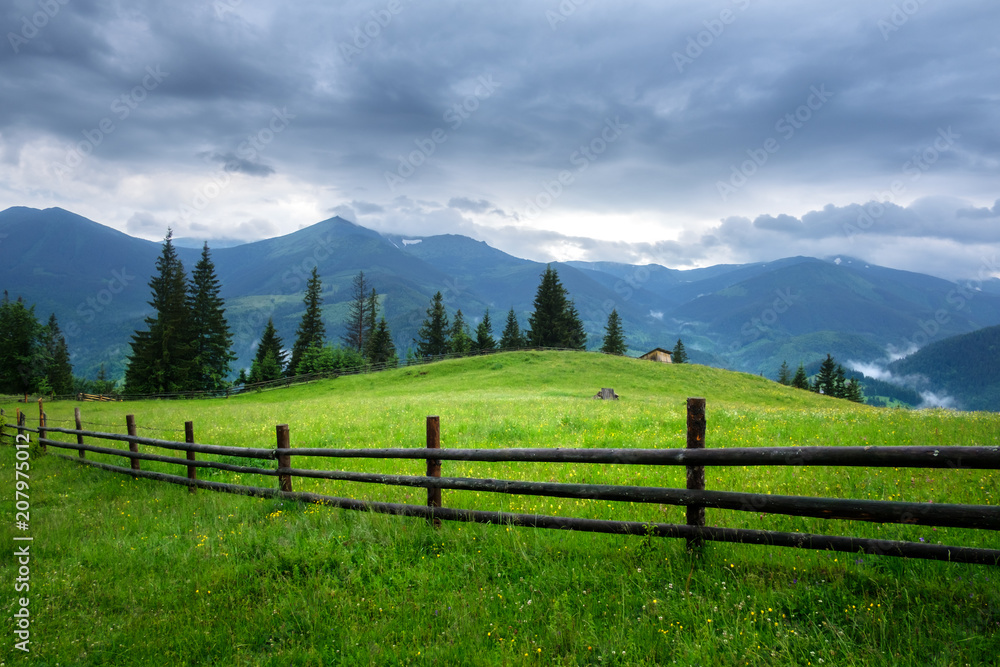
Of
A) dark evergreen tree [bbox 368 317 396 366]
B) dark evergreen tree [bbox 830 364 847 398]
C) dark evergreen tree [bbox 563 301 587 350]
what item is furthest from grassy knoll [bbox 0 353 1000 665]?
dark evergreen tree [bbox 830 364 847 398]

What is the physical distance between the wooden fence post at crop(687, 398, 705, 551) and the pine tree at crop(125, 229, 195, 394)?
6364cm

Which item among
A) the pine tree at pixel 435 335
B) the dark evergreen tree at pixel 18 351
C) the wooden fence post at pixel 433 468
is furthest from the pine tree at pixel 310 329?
the wooden fence post at pixel 433 468

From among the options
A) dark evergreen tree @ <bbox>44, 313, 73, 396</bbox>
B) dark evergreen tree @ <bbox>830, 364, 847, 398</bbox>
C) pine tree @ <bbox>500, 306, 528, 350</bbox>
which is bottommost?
dark evergreen tree @ <bbox>830, 364, 847, 398</bbox>

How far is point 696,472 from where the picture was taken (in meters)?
5.31

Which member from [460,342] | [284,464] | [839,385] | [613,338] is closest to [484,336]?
[460,342]

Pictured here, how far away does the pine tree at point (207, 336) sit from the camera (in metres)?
58.2

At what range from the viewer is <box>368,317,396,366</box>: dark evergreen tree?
3091 inches

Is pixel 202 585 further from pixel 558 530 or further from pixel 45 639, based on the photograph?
pixel 558 530

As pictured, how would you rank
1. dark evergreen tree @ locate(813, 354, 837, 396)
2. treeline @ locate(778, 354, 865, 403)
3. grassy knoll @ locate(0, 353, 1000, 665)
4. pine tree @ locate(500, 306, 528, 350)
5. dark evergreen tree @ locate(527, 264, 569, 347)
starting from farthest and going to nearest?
dark evergreen tree @ locate(813, 354, 837, 396), treeline @ locate(778, 354, 865, 403), pine tree @ locate(500, 306, 528, 350), dark evergreen tree @ locate(527, 264, 569, 347), grassy knoll @ locate(0, 353, 1000, 665)

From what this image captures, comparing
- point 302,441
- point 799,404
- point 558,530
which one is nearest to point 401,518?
point 558,530

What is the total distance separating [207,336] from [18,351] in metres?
22.2

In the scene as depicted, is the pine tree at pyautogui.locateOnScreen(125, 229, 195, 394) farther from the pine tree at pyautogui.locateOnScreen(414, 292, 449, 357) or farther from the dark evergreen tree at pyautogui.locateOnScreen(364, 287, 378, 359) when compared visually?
the pine tree at pyautogui.locateOnScreen(414, 292, 449, 357)

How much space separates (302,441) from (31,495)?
20.2ft

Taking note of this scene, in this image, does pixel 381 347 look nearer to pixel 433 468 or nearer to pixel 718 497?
pixel 433 468
